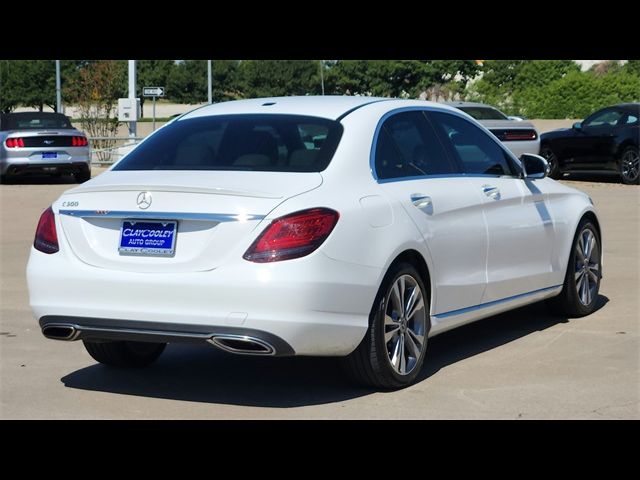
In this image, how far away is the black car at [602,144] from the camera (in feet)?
80.4

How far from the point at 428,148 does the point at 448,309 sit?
100 centimetres

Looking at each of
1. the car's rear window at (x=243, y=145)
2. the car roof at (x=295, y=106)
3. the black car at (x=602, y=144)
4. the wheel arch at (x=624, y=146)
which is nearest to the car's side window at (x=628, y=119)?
the black car at (x=602, y=144)

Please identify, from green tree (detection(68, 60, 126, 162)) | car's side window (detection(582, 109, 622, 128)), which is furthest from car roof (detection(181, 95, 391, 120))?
green tree (detection(68, 60, 126, 162))

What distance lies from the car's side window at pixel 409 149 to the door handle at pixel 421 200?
0.51 feet

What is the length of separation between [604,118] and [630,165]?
155cm

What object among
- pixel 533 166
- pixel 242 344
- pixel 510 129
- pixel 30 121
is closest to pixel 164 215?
pixel 242 344

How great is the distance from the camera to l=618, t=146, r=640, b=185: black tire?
24.4 m

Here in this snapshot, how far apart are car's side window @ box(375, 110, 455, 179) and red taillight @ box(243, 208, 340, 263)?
0.89m

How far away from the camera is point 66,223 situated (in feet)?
21.9

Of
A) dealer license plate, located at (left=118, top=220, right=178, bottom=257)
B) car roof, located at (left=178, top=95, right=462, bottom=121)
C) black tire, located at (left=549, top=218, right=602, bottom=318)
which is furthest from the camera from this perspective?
black tire, located at (left=549, top=218, right=602, bottom=318)

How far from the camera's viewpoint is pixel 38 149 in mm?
24875

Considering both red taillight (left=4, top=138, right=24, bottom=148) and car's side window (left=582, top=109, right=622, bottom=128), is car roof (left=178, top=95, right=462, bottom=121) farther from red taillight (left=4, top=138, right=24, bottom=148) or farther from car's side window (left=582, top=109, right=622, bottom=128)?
car's side window (left=582, top=109, right=622, bottom=128)

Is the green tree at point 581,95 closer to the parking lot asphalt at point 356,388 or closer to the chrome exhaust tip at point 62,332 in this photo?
the parking lot asphalt at point 356,388
